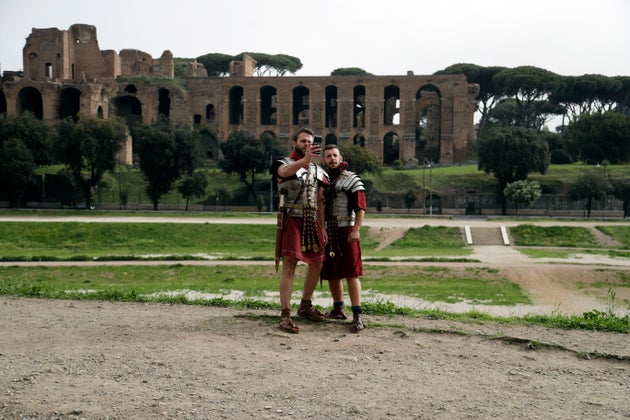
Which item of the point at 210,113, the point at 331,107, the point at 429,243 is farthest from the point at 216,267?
the point at 331,107

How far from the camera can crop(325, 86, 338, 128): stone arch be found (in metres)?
70.1

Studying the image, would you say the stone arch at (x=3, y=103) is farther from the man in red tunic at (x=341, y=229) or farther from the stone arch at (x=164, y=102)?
the man in red tunic at (x=341, y=229)

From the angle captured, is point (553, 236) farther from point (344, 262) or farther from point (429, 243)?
point (344, 262)

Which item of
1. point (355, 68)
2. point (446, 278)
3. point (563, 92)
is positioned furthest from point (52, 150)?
point (563, 92)

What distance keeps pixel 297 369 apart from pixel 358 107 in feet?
221

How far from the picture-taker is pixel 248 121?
221ft

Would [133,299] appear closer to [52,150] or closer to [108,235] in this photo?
[108,235]

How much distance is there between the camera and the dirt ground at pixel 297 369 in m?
4.33

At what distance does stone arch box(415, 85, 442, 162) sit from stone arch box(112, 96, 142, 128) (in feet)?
99.7

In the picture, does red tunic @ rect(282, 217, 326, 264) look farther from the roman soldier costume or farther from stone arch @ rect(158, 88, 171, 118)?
stone arch @ rect(158, 88, 171, 118)

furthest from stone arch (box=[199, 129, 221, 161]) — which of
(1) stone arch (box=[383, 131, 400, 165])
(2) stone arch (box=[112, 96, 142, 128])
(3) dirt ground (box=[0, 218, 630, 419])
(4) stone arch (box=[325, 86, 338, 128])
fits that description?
(3) dirt ground (box=[0, 218, 630, 419])

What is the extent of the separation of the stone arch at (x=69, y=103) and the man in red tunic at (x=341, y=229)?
59.0 m

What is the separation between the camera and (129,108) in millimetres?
66625

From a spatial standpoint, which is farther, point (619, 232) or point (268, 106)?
point (268, 106)
